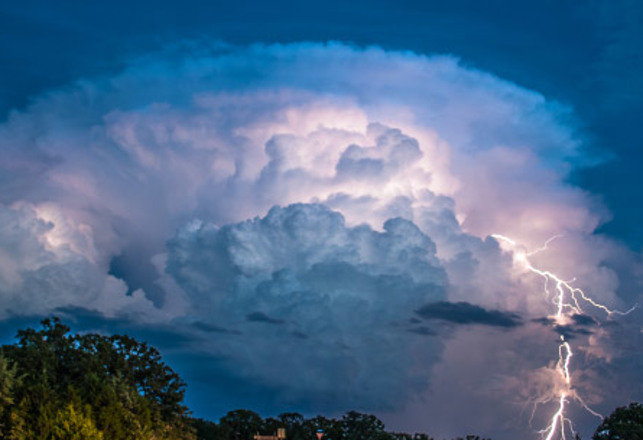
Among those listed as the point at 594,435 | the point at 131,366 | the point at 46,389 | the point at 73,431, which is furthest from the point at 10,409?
the point at 594,435

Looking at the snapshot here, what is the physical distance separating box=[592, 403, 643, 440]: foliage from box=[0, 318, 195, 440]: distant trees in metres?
43.8

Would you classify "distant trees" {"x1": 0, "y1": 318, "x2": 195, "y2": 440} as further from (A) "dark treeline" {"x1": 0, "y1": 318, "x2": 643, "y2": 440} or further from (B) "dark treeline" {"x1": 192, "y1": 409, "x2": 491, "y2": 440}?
(B) "dark treeline" {"x1": 192, "y1": 409, "x2": 491, "y2": 440}

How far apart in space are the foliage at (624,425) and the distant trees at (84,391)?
43.8 metres

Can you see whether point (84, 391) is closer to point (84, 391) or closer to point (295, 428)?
point (84, 391)

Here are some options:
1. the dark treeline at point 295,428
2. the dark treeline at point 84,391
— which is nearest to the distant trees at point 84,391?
the dark treeline at point 84,391

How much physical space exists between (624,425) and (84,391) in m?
53.4

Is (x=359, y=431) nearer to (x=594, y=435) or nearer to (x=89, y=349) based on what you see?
(x=594, y=435)

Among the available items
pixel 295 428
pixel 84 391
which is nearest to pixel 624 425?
pixel 295 428

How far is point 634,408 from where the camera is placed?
76438 millimetres

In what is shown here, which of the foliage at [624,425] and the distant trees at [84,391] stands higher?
the foliage at [624,425]

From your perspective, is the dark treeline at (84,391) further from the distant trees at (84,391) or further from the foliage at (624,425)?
the foliage at (624,425)

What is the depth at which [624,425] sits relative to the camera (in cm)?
7338

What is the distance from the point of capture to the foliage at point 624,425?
237ft

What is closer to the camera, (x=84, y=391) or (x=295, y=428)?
(x=84, y=391)
